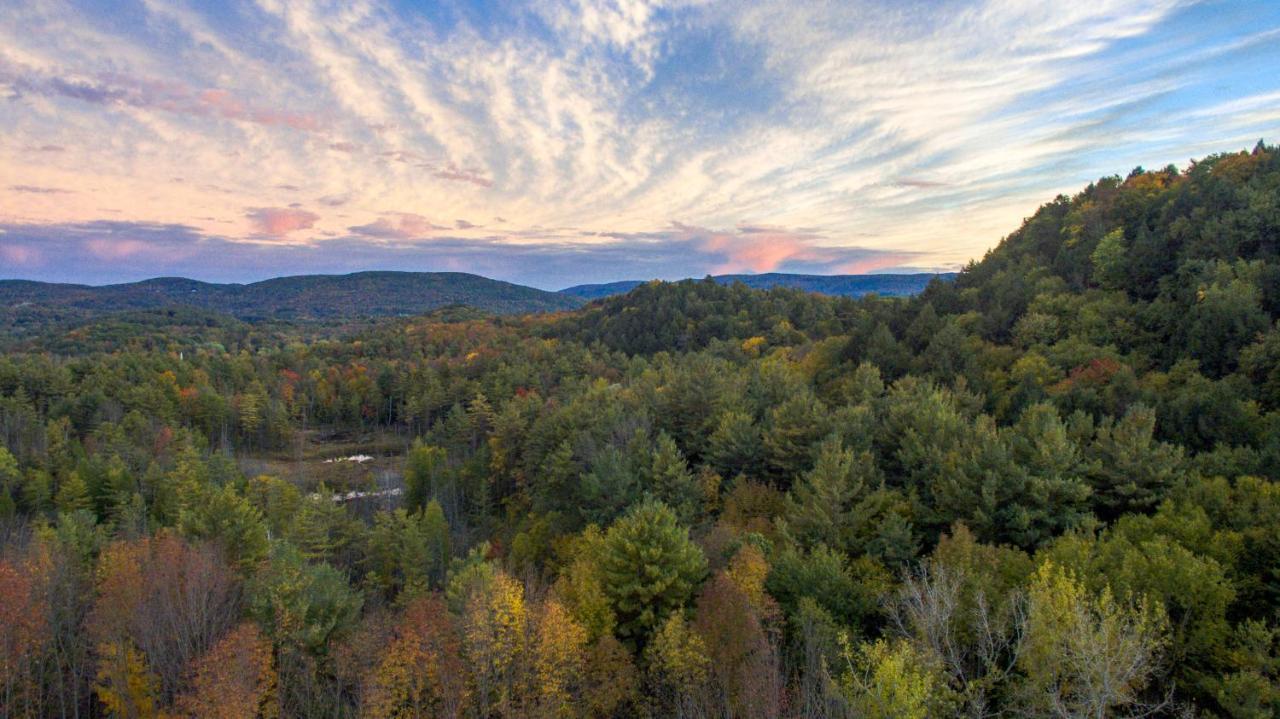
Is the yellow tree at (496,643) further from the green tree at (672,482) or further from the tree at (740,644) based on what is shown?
the green tree at (672,482)

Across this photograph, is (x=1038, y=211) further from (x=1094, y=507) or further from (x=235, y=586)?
(x=235, y=586)

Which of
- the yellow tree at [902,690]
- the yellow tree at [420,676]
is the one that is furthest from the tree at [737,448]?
the yellow tree at [902,690]

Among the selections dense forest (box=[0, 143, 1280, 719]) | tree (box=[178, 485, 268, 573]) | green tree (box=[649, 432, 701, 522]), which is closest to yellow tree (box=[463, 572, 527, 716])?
dense forest (box=[0, 143, 1280, 719])

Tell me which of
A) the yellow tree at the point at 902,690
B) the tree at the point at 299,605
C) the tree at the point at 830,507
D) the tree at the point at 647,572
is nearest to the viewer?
the yellow tree at the point at 902,690

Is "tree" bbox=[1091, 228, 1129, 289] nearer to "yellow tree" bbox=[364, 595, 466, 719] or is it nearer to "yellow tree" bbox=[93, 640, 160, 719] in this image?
"yellow tree" bbox=[364, 595, 466, 719]

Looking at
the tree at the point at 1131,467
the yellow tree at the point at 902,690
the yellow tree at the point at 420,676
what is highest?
the tree at the point at 1131,467

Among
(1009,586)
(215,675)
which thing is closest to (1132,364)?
(1009,586)
